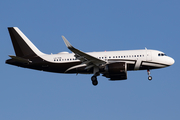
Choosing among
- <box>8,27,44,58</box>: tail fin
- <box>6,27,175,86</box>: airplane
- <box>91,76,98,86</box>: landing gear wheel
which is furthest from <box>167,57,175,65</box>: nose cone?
<box>8,27,44,58</box>: tail fin

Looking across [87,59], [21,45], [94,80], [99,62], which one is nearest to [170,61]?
[99,62]

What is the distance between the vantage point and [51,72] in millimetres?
48531

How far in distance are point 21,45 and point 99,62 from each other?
13.6 m

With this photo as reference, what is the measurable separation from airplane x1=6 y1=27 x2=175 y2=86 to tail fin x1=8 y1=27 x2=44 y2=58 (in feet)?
0.95

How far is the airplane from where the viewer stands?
44438mm

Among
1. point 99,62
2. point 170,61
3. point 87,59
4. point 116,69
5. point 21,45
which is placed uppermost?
point 21,45

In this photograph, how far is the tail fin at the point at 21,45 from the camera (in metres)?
49.8

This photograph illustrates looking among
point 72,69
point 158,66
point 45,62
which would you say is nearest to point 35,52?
point 45,62

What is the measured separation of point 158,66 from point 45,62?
16.6 m

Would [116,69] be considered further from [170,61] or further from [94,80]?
[170,61]

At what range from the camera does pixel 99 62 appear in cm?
4450

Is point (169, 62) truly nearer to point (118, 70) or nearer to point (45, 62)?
point (118, 70)

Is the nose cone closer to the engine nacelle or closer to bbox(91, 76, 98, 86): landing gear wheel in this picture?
the engine nacelle

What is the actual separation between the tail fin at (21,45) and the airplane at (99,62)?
288mm
